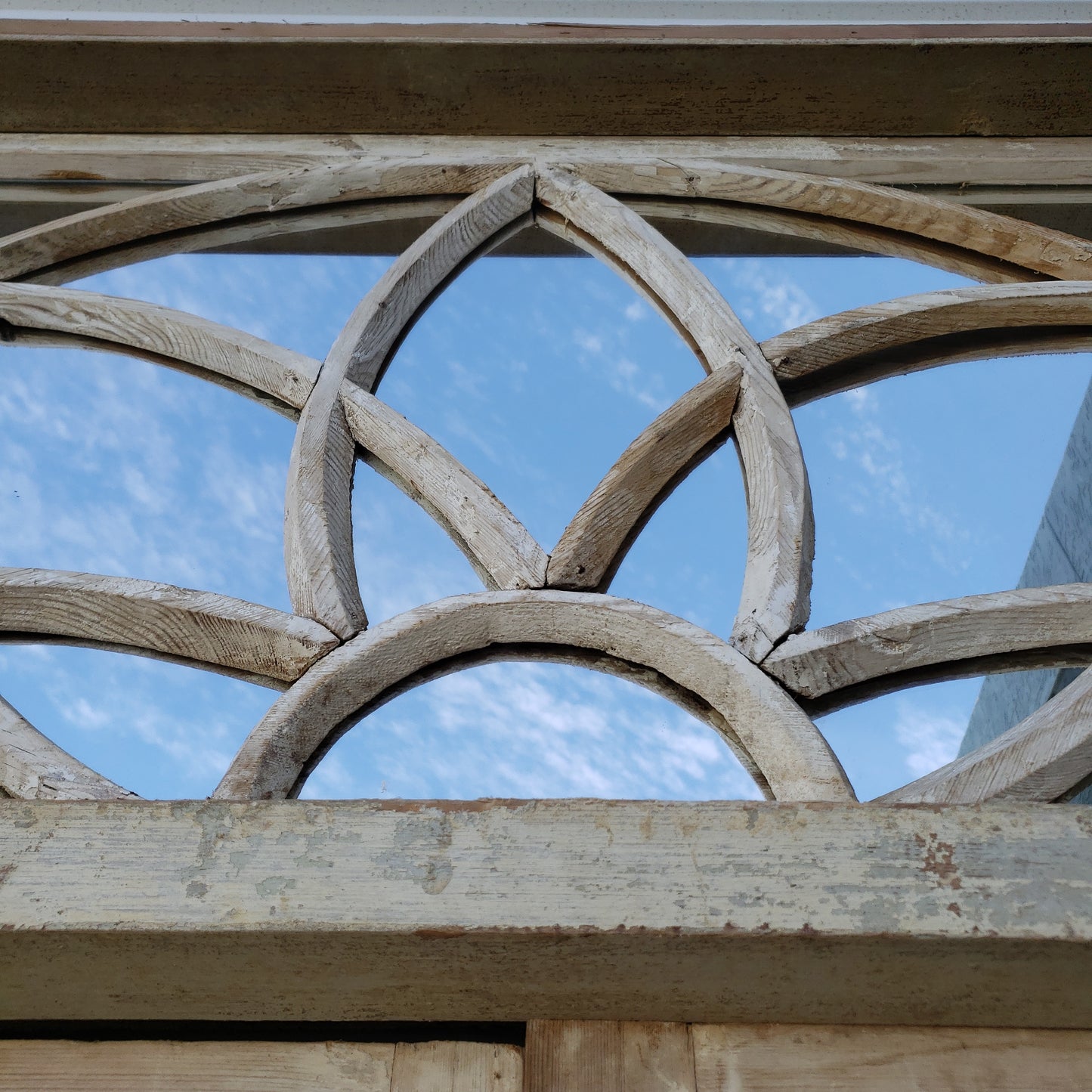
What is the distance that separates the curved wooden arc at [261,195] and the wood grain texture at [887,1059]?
144cm

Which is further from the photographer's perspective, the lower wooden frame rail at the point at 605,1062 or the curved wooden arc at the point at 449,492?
the curved wooden arc at the point at 449,492

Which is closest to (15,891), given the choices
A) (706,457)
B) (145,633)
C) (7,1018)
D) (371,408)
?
(7,1018)

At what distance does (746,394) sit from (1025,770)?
589 millimetres

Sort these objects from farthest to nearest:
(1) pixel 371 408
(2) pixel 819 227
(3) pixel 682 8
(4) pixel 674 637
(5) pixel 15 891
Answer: (3) pixel 682 8, (2) pixel 819 227, (1) pixel 371 408, (4) pixel 674 637, (5) pixel 15 891

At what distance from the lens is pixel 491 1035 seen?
870 mm

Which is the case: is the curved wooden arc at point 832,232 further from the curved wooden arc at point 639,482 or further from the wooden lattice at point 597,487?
the curved wooden arc at point 639,482

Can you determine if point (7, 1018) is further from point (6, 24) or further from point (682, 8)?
point (682, 8)

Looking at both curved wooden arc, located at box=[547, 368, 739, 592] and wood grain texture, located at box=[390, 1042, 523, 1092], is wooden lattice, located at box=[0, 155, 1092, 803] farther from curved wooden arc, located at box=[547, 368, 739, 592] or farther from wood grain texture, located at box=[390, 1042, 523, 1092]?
wood grain texture, located at box=[390, 1042, 523, 1092]

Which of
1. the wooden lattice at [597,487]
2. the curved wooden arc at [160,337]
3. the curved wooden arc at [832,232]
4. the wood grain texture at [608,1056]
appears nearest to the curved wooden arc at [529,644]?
the wooden lattice at [597,487]

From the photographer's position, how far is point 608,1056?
839mm

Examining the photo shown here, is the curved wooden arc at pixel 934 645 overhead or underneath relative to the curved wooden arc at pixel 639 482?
underneath

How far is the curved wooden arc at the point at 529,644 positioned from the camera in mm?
967

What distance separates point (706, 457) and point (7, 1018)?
3.14 feet

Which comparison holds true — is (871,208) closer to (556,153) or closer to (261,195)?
(556,153)
